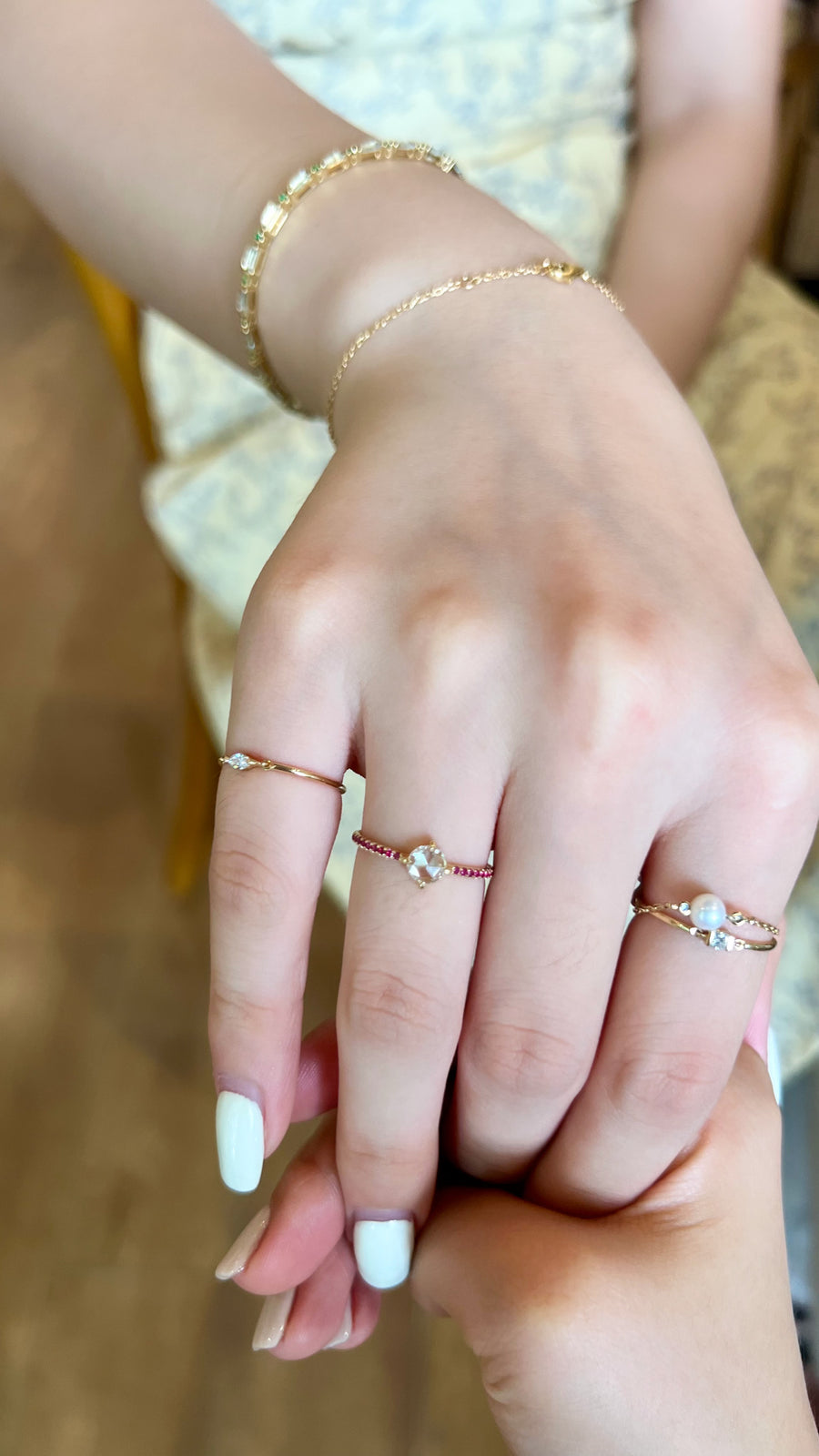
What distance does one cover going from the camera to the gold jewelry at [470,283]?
43 cm

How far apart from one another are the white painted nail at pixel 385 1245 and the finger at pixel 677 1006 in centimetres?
10

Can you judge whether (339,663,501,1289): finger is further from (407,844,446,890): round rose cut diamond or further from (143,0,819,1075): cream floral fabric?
(143,0,819,1075): cream floral fabric

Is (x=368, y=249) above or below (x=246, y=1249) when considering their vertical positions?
above

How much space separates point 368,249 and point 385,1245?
0.48 m

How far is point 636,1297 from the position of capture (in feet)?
1.34

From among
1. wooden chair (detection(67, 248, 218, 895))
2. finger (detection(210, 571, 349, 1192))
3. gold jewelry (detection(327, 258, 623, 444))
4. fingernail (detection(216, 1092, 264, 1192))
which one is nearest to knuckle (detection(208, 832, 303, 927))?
finger (detection(210, 571, 349, 1192))

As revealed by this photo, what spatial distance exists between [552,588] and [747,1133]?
284 mm

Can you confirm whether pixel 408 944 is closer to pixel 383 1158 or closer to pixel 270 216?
pixel 383 1158

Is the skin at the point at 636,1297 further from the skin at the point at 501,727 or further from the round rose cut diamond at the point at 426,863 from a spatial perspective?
the round rose cut diamond at the point at 426,863

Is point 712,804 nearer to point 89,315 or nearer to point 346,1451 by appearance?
point 346,1451

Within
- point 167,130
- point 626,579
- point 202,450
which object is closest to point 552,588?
point 626,579

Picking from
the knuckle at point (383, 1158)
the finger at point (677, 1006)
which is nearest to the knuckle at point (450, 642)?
the finger at point (677, 1006)

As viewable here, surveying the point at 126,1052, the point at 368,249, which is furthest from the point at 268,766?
the point at 126,1052

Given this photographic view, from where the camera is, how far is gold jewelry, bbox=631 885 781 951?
376mm
